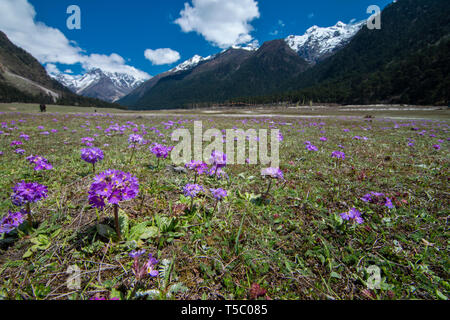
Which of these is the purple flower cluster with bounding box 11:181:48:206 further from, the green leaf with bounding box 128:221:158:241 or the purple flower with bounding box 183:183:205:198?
the purple flower with bounding box 183:183:205:198

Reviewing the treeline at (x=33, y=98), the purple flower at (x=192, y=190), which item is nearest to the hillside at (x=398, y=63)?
the purple flower at (x=192, y=190)

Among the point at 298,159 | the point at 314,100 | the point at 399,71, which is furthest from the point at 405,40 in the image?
the point at 298,159

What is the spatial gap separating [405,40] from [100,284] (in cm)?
21788

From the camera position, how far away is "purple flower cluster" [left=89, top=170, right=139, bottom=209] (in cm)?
195

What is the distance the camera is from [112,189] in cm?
198

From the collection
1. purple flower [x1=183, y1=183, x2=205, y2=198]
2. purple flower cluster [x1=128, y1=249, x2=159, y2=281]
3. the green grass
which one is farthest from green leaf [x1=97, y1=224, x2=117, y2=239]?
purple flower [x1=183, y1=183, x2=205, y2=198]

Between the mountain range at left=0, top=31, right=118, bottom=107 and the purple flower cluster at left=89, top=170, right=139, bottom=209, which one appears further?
the mountain range at left=0, top=31, right=118, bottom=107

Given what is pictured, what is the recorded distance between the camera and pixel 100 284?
1720mm

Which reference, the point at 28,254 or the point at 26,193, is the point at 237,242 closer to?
the point at 28,254

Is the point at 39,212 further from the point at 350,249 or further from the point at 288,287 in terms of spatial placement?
the point at 350,249

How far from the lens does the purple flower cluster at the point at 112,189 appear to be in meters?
1.95

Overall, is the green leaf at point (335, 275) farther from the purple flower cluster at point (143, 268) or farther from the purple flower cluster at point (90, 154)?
the purple flower cluster at point (90, 154)

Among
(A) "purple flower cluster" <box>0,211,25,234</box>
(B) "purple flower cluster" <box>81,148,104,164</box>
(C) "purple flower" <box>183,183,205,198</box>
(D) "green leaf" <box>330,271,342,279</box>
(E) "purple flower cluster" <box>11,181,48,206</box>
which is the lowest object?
(D) "green leaf" <box>330,271,342,279</box>

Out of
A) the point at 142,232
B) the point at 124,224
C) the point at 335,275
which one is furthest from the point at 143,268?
the point at 335,275
